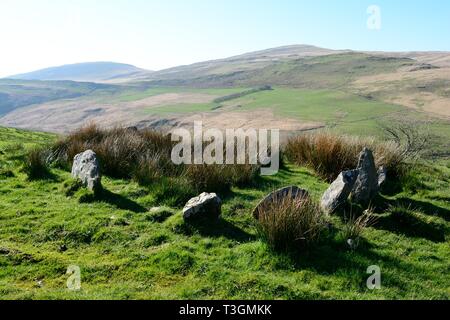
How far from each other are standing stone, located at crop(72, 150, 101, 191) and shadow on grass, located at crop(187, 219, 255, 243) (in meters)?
2.74

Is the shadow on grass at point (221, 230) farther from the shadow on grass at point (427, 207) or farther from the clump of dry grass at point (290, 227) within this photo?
the shadow on grass at point (427, 207)

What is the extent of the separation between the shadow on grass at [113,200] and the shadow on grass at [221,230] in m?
1.45

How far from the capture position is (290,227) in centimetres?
680

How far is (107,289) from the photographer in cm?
580

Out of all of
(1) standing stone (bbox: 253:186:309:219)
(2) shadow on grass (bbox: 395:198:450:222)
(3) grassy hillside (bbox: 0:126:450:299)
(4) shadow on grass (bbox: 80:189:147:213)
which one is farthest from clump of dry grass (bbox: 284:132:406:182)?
(4) shadow on grass (bbox: 80:189:147:213)

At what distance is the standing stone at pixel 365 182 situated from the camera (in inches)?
358

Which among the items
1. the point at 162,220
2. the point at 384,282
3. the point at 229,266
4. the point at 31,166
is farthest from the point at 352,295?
the point at 31,166

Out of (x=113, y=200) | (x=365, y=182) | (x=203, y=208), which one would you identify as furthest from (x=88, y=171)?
(x=365, y=182)

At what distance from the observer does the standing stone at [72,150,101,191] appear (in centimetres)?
945

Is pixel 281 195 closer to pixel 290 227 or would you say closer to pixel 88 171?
pixel 290 227

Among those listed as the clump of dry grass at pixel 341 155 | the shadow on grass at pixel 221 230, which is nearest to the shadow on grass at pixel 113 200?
the shadow on grass at pixel 221 230

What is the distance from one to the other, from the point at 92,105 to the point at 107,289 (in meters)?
137

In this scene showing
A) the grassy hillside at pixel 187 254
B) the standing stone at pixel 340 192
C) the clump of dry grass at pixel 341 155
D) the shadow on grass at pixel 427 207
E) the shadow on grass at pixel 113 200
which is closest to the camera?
the grassy hillside at pixel 187 254

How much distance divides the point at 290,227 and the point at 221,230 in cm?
150
